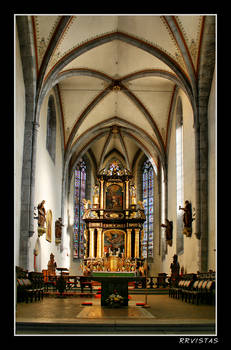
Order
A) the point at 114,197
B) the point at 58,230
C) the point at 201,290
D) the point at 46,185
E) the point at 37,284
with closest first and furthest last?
the point at 201,290
the point at 37,284
the point at 46,185
the point at 58,230
the point at 114,197

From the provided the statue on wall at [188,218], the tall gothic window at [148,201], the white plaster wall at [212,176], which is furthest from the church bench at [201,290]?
the tall gothic window at [148,201]

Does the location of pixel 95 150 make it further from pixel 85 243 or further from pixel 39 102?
pixel 39 102

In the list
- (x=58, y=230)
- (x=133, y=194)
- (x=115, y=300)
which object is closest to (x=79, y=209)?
(x=133, y=194)

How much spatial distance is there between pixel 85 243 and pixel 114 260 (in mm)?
5724

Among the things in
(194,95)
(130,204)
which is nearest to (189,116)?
(194,95)

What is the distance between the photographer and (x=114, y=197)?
30312mm

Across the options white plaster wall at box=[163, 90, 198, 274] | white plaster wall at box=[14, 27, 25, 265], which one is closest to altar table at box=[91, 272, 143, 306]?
white plaster wall at box=[14, 27, 25, 265]

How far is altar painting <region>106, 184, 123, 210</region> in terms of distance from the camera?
3016 centimetres

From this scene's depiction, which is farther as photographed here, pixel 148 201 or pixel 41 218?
pixel 148 201

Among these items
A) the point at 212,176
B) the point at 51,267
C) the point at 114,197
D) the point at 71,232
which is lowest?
the point at 51,267

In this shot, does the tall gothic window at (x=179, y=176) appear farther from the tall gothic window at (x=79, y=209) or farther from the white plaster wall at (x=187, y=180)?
the tall gothic window at (x=79, y=209)

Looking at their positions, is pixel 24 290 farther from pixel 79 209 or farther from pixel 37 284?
pixel 79 209

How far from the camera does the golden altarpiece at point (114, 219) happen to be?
93.1ft

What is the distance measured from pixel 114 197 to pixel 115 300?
789 inches
